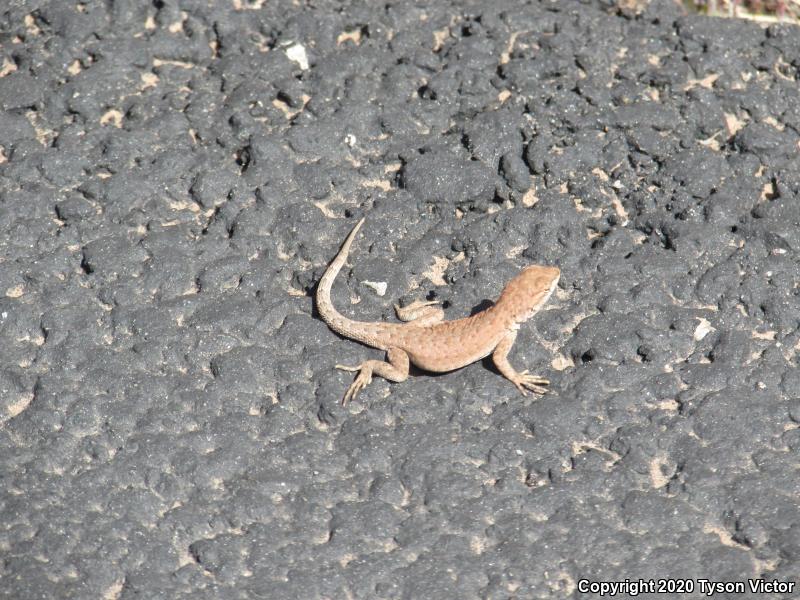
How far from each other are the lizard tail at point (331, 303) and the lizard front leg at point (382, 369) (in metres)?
0.28

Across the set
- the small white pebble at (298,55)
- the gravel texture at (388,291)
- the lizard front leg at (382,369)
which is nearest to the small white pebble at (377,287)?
the gravel texture at (388,291)

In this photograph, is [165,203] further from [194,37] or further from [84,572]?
[84,572]

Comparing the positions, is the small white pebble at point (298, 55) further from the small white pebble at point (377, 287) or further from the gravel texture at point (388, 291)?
the small white pebble at point (377, 287)

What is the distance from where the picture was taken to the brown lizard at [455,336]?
5.97 m

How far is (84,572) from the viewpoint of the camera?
5062mm

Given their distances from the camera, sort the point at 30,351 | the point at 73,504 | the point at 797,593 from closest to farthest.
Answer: the point at 797,593
the point at 73,504
the point at 30,351

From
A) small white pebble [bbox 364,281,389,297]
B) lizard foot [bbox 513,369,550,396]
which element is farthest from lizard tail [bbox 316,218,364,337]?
lizard foot [bbox 513,369,550,396]

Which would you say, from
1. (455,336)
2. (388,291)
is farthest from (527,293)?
(388,291)

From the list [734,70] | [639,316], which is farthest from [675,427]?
[734,70]

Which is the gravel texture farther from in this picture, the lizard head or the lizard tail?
the lizard head

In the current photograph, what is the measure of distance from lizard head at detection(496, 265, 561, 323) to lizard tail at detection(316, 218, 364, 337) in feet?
3.19

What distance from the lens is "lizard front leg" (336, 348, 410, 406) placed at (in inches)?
231

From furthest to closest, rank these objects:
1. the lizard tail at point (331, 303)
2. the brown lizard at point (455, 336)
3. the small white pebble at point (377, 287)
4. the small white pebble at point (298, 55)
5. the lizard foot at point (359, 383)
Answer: the small white pebble at point (298, 55), the small white pebble at point (377, 287), the lizard tail at point (331, 303), the brown lizard at point (455, 336), the lizard foot at point (359, 383)

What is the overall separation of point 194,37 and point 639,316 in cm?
420
